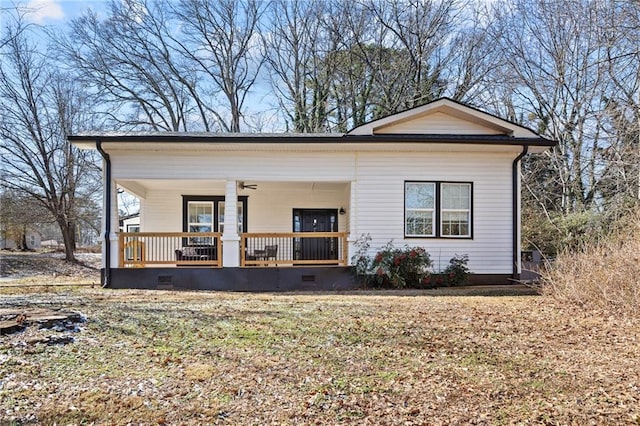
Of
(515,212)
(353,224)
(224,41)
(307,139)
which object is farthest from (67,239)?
(515,212)

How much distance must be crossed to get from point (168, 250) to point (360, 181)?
6390mm

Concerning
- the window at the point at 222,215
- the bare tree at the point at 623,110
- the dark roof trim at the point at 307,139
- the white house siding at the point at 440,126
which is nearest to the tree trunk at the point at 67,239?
the window at the point at 222,215

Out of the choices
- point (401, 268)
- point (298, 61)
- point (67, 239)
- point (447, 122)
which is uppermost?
point (298, 61)

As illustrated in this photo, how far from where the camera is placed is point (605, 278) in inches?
280

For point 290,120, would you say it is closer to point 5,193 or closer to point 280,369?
point 5,193

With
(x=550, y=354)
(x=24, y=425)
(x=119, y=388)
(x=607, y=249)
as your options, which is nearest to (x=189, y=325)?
(x=119, y=388)

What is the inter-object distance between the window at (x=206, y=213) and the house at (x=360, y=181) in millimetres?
2515

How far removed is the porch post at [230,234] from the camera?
11250mm

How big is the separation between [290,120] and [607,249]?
70.4ft

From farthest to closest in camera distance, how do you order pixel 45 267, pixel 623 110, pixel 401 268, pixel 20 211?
1. pixel 20 211
2. pixel 45 267
3. pixel 623 110
4. pixel 401 268

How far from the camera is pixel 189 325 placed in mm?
6023

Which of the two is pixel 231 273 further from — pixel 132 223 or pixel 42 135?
pixel 42 135

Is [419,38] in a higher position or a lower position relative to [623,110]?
higher

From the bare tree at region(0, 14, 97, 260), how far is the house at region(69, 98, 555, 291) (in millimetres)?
12738
